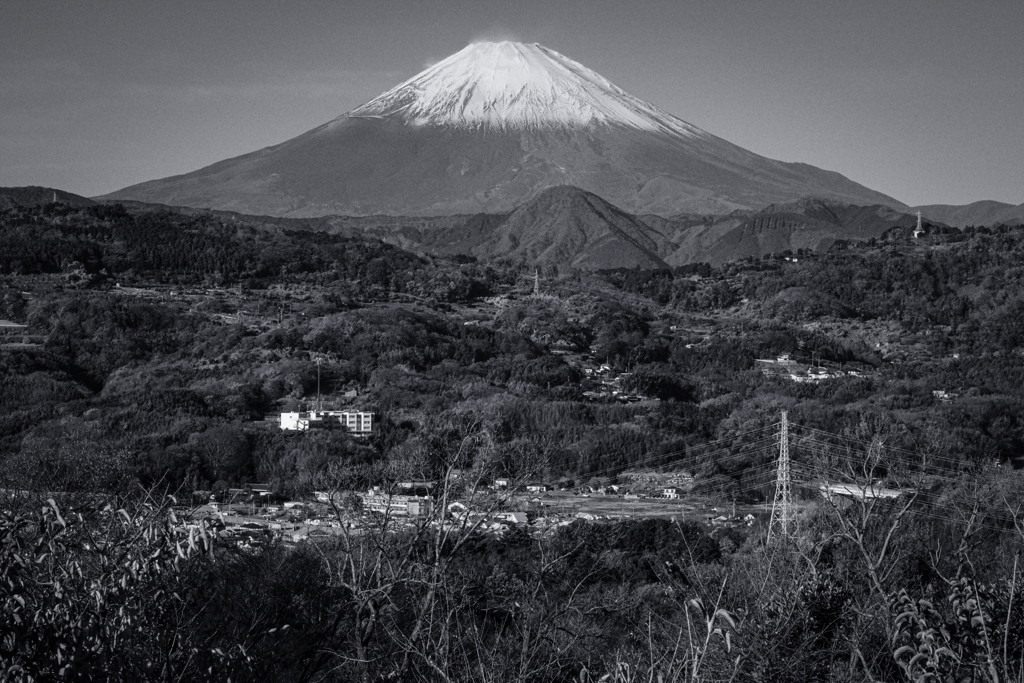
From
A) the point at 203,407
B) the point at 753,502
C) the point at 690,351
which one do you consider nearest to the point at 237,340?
the point at 203,407

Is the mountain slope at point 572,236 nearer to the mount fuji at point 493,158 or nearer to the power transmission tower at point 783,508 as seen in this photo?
the mount fuji at point 493,158

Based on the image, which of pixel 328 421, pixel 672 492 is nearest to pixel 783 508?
pixel 672 492

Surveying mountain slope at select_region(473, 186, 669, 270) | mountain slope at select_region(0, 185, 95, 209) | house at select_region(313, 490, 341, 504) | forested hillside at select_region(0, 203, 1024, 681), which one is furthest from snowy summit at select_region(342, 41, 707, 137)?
house at select_region(313, 490, 341, 504)

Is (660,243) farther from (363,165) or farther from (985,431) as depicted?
(985,431)

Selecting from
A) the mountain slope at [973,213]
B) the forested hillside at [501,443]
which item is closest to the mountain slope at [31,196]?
the forested hillside at [501,443]

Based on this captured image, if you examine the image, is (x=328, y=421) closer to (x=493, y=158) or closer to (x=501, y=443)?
(x=501, y=443)

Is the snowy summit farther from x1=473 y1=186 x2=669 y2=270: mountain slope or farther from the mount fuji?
x1=473 y1=186 x2=669 y2=270: mountain slope

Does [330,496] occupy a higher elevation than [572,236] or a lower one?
lower
